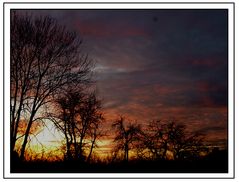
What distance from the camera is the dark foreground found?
683 centimetres

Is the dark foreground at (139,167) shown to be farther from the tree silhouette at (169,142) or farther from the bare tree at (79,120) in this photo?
the bare tree at (79,120)

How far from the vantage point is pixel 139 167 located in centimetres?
703

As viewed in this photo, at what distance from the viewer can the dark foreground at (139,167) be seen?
683 centimetres

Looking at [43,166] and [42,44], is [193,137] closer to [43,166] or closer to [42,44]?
[43,166]

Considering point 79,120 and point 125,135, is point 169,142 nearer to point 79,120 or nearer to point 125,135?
point 125,135

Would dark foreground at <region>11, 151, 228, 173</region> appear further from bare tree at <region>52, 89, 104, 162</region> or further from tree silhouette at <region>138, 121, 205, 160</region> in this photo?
bare tree at <region>52, 89, 104, 162</region>

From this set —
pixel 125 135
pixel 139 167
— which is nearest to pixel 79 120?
pixel 125 135

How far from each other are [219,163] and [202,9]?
9.31 feet

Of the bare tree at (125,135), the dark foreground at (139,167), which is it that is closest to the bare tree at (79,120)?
the bare tree at (125,135)
